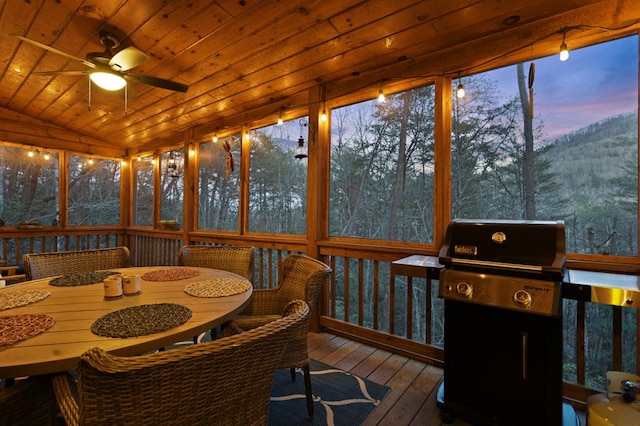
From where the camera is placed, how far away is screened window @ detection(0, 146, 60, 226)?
14.6 ft

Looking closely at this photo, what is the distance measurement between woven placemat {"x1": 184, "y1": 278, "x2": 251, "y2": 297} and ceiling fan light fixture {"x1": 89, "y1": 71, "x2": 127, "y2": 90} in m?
1.70

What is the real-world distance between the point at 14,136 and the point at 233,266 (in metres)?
4.44

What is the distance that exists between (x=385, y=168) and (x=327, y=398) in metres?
1.88

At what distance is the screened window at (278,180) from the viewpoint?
10.8 ft

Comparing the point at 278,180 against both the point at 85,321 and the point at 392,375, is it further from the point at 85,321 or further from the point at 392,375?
the point at 85,321

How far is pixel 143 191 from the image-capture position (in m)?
5.46

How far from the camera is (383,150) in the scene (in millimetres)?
2736

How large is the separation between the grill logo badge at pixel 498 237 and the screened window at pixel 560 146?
72 cm

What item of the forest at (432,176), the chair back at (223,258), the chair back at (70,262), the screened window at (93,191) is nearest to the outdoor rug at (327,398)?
the forest at (432,176)

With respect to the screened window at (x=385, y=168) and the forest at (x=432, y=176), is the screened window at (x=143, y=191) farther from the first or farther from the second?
the screened window at (x=385, y=168)

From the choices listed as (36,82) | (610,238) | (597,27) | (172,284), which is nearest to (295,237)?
(172,284)

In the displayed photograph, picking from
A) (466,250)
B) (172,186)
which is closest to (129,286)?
(466,250)

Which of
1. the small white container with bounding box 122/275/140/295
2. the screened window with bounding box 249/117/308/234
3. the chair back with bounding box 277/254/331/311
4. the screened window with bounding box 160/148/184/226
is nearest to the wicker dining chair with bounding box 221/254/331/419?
the chair back with bounding box 277/254/331/311

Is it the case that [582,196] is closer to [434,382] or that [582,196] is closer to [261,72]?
[434,382]
